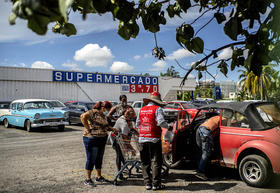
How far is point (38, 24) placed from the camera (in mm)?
1049

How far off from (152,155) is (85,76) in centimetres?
3027

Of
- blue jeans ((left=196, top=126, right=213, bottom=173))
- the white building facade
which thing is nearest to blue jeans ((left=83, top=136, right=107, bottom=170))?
blue jeans ((left=196, top=126, right=213, bottom=173))

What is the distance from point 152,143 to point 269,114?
8.06 feet

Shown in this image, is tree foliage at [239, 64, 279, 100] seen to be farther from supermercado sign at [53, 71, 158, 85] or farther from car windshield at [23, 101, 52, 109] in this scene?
supermercado sign at [53, 71, 158, 85]

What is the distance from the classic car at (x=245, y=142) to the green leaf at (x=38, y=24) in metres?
4.34

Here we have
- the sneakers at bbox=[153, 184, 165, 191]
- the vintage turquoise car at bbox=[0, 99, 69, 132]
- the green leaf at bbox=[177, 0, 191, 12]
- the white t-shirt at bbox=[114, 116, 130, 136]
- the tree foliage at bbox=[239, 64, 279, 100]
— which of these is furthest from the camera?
the vintage turquoise car at bbox=[0, 99, 69, 132]

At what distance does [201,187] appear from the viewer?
16.7ft

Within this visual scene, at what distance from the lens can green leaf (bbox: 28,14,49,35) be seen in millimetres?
1029

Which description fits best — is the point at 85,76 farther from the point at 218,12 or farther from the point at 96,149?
the point at 218,12

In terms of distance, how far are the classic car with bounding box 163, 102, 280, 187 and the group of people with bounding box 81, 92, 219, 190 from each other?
32 centimetres

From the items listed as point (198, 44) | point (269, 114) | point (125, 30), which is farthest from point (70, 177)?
point (198, 44)

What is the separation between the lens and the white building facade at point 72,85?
94.8 feet

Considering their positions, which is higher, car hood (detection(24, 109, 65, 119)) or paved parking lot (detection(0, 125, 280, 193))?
car hood (detection(24, 109, 65, 119))

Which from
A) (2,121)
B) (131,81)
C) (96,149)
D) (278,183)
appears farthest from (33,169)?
(131,81)
